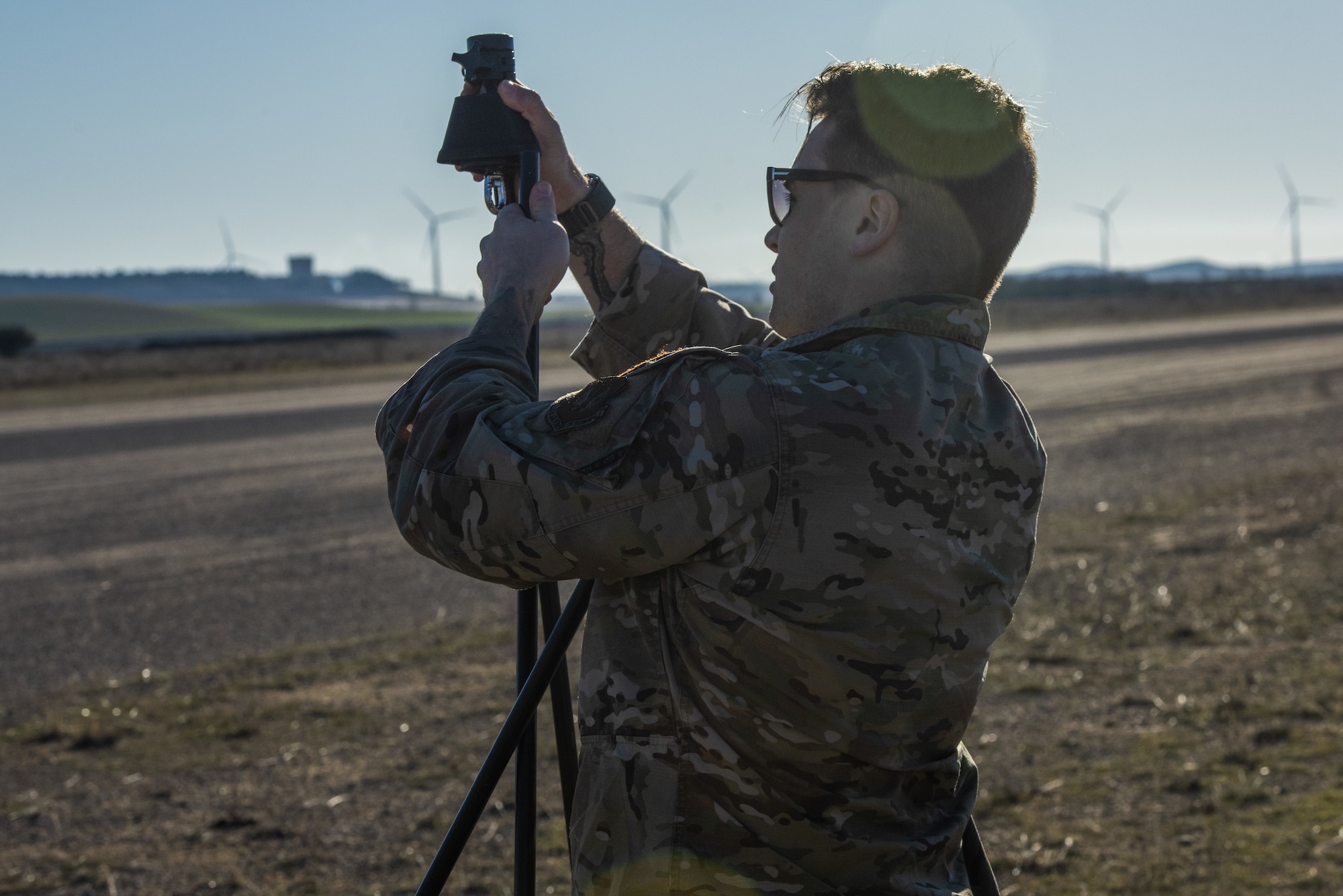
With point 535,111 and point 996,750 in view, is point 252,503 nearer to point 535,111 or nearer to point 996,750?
point 996,750

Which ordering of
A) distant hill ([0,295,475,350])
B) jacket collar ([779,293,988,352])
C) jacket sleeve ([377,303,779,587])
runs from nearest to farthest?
jacket sleeve ([377,303,779,587])
jacket collar ([779,293,988,352])
distant hill ([0,295,475,350])

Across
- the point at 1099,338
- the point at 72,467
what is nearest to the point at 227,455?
the point at 72,467

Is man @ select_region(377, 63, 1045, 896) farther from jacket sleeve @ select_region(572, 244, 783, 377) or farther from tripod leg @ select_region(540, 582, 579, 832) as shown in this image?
jacket sleeve @ select_region(572, 244, 783, 377)

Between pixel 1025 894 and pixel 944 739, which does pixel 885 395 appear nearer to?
pixel 944 739

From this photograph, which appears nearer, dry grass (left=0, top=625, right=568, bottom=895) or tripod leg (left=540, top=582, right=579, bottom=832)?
tripod leg (left=540, top=582, right=579, bottom=832)

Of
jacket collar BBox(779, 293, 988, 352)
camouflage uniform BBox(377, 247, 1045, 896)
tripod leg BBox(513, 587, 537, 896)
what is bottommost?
tripod leg BBox(513, 587, 537, 896)

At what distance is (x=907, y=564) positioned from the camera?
1.65 meters

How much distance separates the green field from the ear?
365 ft

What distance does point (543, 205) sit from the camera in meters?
1.90

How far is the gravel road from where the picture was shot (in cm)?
796

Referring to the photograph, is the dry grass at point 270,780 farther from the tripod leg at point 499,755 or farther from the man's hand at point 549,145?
the man's hand at point 549,145

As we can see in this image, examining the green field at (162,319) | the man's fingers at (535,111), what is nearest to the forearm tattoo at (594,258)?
the man's fingers at (535,111)

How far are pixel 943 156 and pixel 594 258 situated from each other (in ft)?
2.86

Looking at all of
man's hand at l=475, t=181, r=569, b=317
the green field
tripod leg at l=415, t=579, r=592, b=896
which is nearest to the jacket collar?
man's hand at l=475, t=181, r=569, b=317
